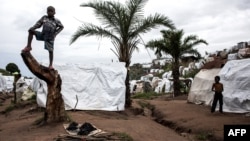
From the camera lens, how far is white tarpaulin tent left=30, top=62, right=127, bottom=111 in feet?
42.5

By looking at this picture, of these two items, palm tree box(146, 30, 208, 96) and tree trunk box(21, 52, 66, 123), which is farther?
palm tree box(146, 30, 208, 96)

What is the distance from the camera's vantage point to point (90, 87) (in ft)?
43.7

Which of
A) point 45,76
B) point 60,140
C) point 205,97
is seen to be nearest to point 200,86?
point 205,97

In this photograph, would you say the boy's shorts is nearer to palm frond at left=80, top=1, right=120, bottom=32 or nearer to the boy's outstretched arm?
the boy's outstretched arm

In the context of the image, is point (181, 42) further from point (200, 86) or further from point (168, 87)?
point (168, 87)

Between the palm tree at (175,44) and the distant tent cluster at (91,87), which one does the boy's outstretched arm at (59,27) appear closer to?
the distant tent cluster at (91,87)

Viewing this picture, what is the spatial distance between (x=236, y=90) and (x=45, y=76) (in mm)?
7879

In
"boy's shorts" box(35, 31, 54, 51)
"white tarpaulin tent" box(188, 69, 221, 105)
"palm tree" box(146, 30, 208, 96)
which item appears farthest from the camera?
"palm tree" box(146, 30, 208, 96)

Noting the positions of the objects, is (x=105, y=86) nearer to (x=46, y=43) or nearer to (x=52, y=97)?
(x=52, y=97)

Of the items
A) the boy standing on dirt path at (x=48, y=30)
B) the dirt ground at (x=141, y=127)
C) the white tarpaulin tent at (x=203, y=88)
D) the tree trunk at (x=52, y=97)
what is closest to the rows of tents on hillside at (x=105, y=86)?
the dirt ground at (x=141, y=127)

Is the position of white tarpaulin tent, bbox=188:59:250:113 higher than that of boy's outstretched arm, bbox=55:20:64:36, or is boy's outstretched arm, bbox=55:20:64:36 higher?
boy's outstretched arm, bbox=55:20:64:36

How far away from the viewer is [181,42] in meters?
22.2

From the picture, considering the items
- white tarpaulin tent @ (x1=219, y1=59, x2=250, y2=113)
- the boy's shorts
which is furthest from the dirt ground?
the boy's shorts

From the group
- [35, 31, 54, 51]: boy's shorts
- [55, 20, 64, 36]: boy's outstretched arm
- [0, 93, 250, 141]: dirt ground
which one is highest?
[55, 20, 64, 36]: boy's outstretched arm
